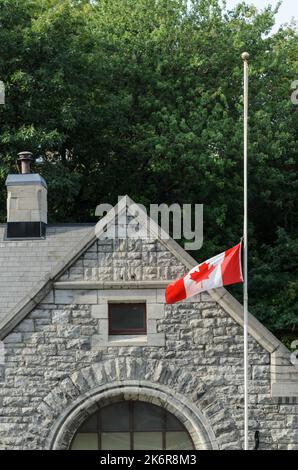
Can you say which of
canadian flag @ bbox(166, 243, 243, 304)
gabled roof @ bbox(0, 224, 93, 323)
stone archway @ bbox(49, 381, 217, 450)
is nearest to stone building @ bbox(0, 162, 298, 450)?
stone archway @ bbox(49, 381, 217, 450)

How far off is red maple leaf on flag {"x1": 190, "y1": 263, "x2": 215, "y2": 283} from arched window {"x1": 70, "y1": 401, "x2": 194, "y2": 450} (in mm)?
2758

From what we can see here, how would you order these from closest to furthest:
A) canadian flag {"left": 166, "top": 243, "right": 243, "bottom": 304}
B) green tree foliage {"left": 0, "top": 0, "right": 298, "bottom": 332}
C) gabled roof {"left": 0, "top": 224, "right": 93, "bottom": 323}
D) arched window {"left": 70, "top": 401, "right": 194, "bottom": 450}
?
canadian flag {"left": 166, "top": 243, "right": 243, "bottom": 304} → arched window {"left": 70, "top": 401, "right": 194, "bottom": 450} → gabled roof {"left": 0, "top": 224, "right": 93, "bottom": 323} → green tree foliage {"left": 0, "top": 0, "right": 298, "bottom": 332}

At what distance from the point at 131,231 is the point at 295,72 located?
77.2 ft

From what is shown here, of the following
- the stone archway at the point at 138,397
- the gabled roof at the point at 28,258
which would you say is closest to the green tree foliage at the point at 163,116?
the gabled roof at the point at 28,258

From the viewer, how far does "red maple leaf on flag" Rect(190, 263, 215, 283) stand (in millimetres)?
18078

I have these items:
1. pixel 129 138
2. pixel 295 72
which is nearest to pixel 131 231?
pixel 129 138

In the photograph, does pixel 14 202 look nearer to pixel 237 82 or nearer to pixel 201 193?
pixel 201 193

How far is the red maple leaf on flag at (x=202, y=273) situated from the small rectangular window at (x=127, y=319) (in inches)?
57.1

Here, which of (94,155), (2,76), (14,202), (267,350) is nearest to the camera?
(267,350)

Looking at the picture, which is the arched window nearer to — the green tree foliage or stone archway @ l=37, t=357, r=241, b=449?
stone archway @ l=37, t=357, r=241, b=449

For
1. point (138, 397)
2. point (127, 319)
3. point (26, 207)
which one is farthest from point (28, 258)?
point (138, 397)

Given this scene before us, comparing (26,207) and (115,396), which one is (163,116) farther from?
(115,396)

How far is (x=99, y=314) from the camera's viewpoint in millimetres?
18906

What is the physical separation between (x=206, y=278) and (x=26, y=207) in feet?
23.3
